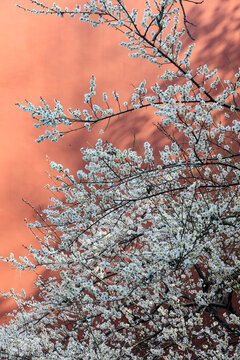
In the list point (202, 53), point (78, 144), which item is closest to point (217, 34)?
point (202, 53)

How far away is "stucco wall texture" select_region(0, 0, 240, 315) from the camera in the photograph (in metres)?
5.67

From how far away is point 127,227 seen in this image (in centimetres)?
360

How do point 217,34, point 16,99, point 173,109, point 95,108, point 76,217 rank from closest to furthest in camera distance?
point 173,109 < point 95,108 < point 76,217 < point 217,34 < point 16,99

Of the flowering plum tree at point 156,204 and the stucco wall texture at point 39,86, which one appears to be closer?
the flowering plum tree at point 156,204

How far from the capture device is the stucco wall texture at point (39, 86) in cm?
567

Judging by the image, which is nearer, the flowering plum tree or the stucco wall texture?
the flowering plum tree

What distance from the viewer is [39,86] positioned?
573cm

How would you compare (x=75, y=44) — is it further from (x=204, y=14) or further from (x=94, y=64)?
(x=204, y=14)

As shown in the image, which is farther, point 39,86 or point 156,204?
point 39,86

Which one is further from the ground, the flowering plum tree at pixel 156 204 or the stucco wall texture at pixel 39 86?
the stucco wall texture at pixel 39 86

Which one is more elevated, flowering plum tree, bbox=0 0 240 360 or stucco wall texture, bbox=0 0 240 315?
stucco wall texture, bbox=0 0 240 315

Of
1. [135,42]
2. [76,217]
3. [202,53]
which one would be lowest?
[76,217]

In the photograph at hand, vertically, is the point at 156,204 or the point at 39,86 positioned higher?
the point at 39,86

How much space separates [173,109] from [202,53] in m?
4.09
